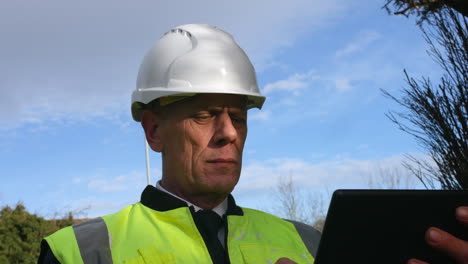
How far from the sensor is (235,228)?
2.76 meters

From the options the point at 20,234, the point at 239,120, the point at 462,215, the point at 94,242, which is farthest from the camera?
the point at 20,234

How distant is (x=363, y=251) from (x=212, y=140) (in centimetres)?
119

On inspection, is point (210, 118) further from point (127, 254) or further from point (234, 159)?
point (127, 254)

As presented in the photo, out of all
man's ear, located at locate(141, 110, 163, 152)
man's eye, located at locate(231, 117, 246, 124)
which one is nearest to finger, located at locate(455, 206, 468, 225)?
man's eye, located at locate(231, 117, 246, 124)

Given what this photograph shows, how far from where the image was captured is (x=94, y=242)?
8.09ft

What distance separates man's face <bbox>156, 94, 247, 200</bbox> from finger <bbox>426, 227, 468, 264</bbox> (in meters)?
1.24

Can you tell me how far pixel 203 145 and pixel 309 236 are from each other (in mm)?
998

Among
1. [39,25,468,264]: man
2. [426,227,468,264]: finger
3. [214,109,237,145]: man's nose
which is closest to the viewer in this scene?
[426,227,468,264]: finger

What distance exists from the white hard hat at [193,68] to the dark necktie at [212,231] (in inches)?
24.9

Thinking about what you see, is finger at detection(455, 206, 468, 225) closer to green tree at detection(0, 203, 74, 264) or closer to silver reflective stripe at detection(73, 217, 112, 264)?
silver reflective stripe at detection(73, 217, 112, 264)

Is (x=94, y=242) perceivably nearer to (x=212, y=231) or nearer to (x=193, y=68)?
(x=212, y=231)

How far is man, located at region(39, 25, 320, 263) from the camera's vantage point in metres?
2.50

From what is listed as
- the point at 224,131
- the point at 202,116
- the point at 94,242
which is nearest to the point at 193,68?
the point at 202,116

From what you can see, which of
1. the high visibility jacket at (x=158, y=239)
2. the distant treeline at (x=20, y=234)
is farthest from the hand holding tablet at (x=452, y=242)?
the distant treeline at (x=20, y=234)
